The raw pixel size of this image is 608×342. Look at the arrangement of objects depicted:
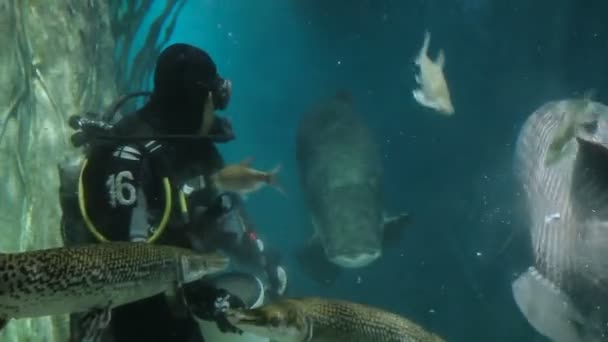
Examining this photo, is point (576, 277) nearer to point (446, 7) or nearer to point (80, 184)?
point (80, 184)

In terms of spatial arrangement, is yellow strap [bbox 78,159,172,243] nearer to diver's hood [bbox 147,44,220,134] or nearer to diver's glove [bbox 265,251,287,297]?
diver's hood [bbox 147,44,220,134]

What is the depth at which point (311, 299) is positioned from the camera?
196 cm

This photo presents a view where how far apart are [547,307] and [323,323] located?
4.85ft

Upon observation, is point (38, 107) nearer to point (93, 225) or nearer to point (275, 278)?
point (275, 278)

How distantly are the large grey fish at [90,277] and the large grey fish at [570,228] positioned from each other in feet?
5.52

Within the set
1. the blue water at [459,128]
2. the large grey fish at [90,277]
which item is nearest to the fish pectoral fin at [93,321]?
the large grey fish at [90,277]

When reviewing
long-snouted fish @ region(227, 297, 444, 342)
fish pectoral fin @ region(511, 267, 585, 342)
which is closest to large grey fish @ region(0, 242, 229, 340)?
long-snouted fish @ region(227, 297, 444, 342)

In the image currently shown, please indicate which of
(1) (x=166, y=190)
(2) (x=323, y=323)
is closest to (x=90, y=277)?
(2) (x=323, y=323)

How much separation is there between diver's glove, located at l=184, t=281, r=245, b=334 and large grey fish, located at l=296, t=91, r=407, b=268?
484 centimetres

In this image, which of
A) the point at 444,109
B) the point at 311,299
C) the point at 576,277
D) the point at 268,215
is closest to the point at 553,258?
the point at 576,277

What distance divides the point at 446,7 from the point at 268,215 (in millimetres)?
17538

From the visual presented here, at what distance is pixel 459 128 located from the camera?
14.4 metres

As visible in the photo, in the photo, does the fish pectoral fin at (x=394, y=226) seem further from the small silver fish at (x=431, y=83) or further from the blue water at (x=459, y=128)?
the small silver fish at (x=431, y=83)

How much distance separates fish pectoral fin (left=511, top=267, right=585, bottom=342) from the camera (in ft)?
8.82
